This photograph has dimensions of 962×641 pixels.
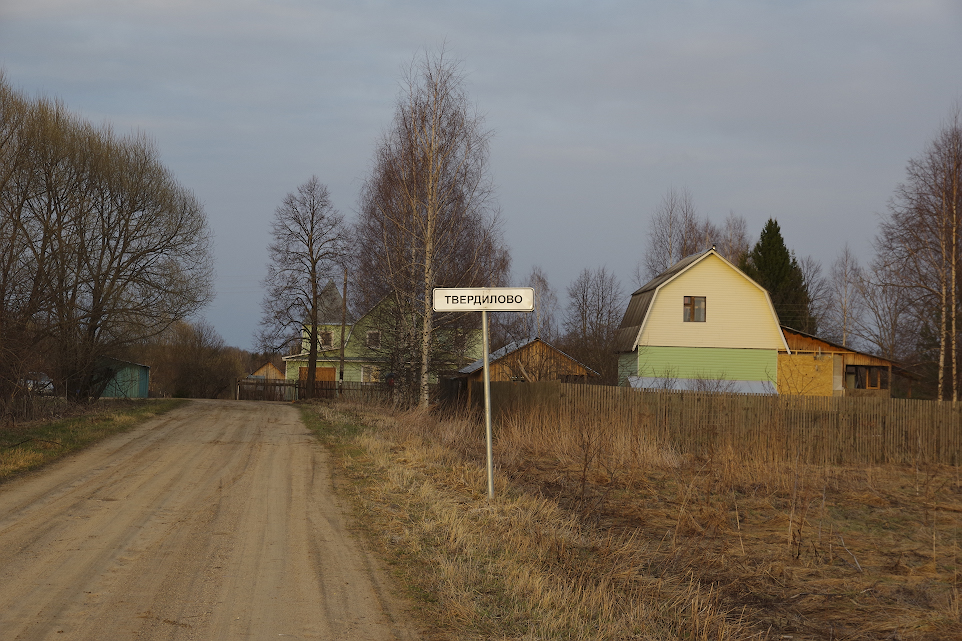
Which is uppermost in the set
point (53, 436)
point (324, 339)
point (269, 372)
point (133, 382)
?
point (324, 339)

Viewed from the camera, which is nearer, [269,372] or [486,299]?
[486,299]

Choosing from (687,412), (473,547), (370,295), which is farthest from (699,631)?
(370,295)

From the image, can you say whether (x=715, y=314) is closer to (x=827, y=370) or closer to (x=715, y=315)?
(x=715, y=315)

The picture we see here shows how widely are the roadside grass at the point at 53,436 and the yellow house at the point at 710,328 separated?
21802 millimetres

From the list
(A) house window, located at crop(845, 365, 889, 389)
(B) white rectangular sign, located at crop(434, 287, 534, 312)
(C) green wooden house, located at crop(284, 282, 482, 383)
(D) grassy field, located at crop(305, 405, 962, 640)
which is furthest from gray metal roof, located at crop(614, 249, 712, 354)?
(B) white rectangular sign, located at crop(434, 287, 534, 312)

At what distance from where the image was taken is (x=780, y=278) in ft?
164

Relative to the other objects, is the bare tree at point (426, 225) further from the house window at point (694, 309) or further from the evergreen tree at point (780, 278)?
the evergreen tree at point (780, 278)

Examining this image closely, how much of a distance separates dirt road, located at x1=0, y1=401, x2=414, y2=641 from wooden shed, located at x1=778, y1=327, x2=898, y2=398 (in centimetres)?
2902

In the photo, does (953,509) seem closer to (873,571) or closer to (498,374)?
(873,571)

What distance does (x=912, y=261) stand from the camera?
31391 millimetres

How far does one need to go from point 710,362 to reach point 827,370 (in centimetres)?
630

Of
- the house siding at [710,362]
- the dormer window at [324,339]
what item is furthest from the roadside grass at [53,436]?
the dormer window at [324,339]

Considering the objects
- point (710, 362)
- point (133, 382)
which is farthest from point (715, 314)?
point (133, 382)

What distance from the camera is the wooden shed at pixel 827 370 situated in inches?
1428
